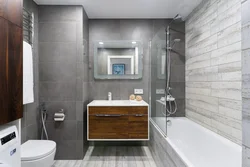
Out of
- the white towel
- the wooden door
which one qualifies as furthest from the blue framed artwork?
the wooden door

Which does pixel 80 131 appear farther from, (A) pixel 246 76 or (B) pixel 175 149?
(A) pixel 246 76

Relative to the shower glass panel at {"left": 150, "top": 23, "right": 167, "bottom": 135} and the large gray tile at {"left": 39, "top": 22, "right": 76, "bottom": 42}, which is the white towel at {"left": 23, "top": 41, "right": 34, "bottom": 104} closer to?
the large gray tile at {"left": 39, "top": 22, "right": 76, "bottom": 42}

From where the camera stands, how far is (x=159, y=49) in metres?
2.46

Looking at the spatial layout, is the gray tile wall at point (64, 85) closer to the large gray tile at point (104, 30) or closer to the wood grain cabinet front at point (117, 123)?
the wood grain cabinet front at point (117, 123)

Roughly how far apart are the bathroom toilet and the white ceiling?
2.01 meters

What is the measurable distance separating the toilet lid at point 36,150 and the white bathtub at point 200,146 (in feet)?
4.47

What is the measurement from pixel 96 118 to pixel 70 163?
77 cm

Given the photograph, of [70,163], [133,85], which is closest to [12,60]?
[70,163]

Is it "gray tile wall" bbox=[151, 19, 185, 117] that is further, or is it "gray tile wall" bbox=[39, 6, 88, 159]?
"gray tile wall" bbox=[151, 19, 185, 117]

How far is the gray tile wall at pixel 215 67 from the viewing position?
1.69m

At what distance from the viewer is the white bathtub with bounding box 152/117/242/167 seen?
1.61m

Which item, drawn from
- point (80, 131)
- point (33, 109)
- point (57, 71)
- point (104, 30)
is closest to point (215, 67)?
point (104, 30)

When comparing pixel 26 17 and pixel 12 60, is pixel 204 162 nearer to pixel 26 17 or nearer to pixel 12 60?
pixel 12 60

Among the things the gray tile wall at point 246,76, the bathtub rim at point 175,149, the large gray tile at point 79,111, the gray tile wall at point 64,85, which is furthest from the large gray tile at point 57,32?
the gray tile wall at point 246,76
